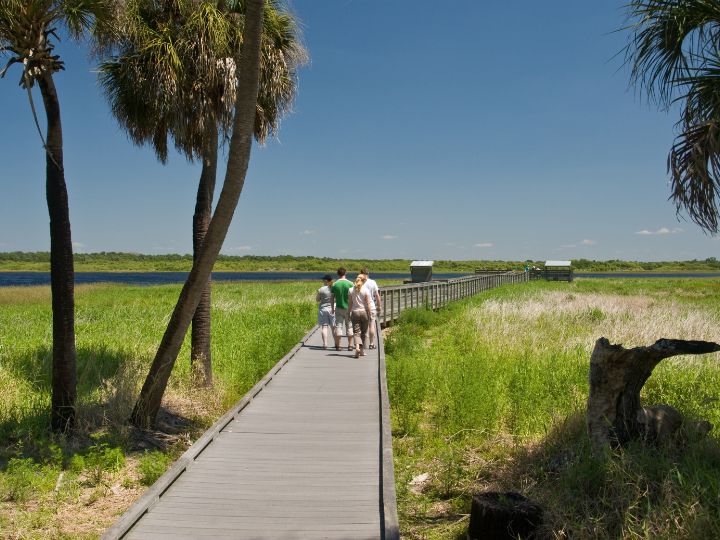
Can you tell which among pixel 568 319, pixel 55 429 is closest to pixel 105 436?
pixel 55 429

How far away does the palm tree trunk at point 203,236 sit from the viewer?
1067 cm

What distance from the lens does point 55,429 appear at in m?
8.26

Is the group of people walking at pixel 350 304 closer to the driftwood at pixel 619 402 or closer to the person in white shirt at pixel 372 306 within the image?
the person in white shirt at pixel 372 306

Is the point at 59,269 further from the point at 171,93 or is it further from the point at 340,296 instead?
the point at 340,296

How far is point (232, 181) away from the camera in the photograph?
782 cm

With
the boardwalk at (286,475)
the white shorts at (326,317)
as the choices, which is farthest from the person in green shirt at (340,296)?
the boardwalk at (286,475)

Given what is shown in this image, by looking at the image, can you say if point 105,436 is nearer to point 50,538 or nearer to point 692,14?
point 50,538

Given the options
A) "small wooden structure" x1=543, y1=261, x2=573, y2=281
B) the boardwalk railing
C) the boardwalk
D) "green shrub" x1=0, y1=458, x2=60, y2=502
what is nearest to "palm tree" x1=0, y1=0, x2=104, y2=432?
"green shrub" x1=0, y1=458, x2=60, y2=502

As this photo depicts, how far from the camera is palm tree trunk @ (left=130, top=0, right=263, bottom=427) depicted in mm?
7609

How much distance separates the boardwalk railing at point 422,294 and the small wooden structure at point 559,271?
2786cm

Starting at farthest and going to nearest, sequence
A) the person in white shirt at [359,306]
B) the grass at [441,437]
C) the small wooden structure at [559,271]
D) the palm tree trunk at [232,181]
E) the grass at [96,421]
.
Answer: the small wooden structure at [559,271]
the person in white shirt at [359,306]
the palm tree trunk at [232,181]
the grass at [96,421]
the grass at [441,437]

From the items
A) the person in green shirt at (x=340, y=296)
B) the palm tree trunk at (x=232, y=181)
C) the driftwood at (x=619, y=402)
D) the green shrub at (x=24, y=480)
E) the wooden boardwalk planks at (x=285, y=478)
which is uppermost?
the palm tree trunk at (x=232, y=181)

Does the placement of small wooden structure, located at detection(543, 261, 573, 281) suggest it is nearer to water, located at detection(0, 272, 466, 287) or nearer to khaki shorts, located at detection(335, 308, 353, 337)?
water, located at detection(0, 272, 466, 287)

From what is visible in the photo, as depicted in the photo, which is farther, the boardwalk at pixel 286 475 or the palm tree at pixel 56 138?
the palm tree at pixel 56 138
